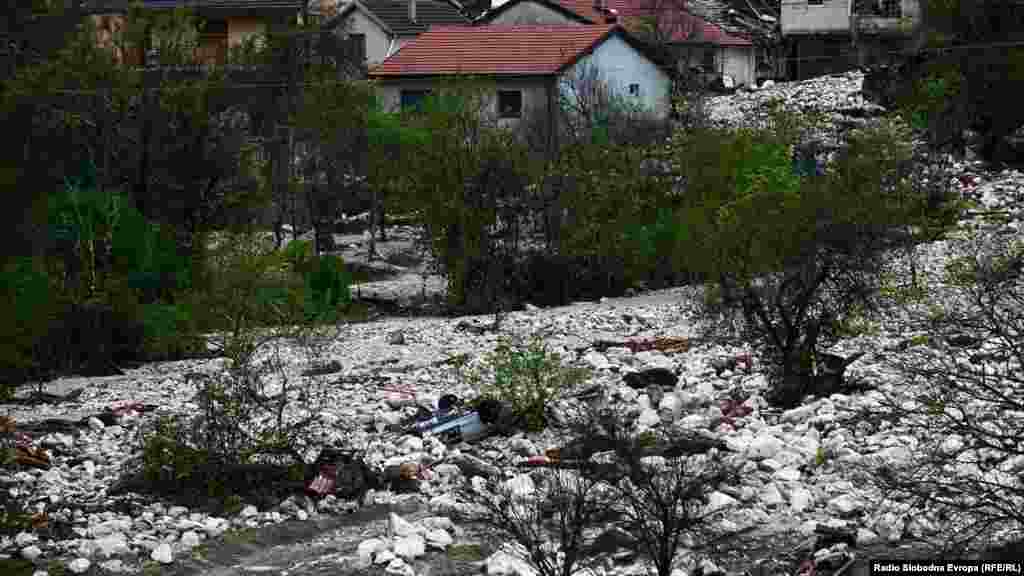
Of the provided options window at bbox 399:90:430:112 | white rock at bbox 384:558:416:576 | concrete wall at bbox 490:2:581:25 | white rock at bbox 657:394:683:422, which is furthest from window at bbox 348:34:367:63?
white rock at bbox 384:558:416:576

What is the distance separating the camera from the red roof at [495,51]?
104 ft

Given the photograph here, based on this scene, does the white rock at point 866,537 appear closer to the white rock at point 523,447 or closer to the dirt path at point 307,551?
the dirt path at point 307,551

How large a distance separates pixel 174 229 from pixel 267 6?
1380cm

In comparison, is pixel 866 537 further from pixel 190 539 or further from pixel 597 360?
pixel 597 360

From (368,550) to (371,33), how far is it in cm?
2964

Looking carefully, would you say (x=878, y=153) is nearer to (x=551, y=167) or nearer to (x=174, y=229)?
(x=551, y=167)

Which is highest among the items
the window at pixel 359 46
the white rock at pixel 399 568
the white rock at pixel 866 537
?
the window at pixel 359 46

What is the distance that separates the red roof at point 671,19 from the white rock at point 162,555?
1165 inches

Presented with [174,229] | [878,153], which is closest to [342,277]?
[174,229]

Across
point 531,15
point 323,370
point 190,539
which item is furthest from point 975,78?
point 190,539

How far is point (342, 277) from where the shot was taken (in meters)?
21.5

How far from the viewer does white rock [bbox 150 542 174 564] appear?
32.1ft

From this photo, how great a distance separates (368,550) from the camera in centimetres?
990

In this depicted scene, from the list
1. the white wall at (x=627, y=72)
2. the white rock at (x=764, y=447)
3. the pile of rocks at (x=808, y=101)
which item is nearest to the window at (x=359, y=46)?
the white wall at (x=627, y=72)
